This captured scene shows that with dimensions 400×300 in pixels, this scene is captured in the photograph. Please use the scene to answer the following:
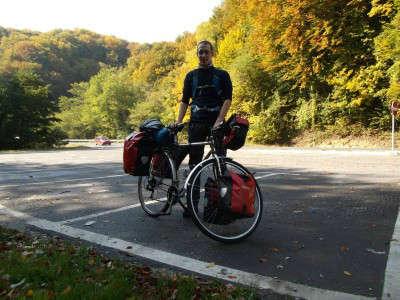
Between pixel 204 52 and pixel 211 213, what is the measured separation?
6.20 feet

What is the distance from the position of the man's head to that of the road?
74.1 inches

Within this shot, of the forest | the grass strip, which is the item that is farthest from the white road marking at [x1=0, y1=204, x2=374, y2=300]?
the forest

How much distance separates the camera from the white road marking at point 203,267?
2.84m

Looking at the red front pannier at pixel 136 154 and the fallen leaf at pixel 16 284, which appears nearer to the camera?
the fallen leaf at pixel 16 284

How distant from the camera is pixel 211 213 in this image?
13.3 ft

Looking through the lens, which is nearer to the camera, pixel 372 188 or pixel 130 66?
pixel 372 188

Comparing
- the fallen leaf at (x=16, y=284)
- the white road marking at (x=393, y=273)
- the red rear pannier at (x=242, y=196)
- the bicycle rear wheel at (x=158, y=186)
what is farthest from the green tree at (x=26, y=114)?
the white road marking at (x=393, y=273)

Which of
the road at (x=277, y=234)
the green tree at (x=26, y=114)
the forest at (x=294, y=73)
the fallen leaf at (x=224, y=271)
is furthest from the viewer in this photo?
the green tree at (x=26, y=114)

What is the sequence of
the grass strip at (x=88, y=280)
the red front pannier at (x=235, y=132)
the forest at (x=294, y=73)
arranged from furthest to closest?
the forest at (x=294, y=73)
the red front pannier at (x=235, y=132)
the grass strip at (x=88, y=280)

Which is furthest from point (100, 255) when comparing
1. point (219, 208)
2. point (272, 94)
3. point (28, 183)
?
point (272, 94)

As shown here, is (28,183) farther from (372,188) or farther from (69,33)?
(69,33)

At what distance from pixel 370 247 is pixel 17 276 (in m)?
2.99

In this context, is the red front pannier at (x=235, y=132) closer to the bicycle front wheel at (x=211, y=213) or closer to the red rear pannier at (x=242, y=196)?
the bicycle front wheel at (x=211, y=213)

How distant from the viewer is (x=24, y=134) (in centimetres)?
4078
